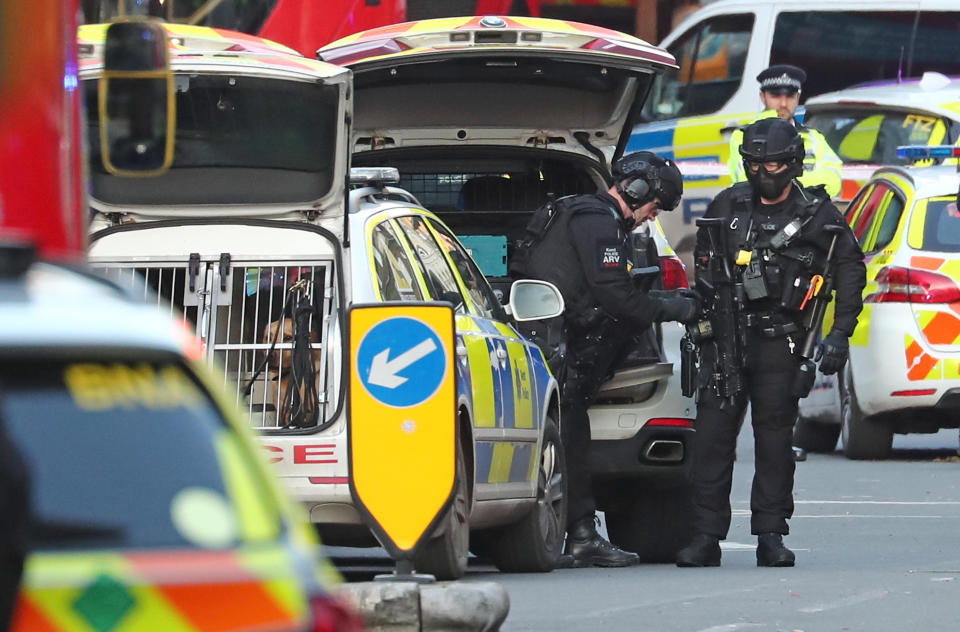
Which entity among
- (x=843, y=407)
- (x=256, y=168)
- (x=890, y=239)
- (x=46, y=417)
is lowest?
(x=843, y=407)

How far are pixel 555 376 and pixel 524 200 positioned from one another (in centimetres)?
153

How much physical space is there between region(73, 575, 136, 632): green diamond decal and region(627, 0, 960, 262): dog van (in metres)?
17.6

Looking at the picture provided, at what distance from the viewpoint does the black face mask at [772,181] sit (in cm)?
1052

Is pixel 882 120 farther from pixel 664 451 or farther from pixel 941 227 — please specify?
pixel 664 451

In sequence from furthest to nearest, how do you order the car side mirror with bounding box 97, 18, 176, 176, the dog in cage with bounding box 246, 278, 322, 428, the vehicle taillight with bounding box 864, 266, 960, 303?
the vehicle taillight with bounding box 864, 266, 960, 303 → the dog in cage with bounding box 246, 278, 322, 428 → the car side mirror with bounding box 97, 18, 176, 176

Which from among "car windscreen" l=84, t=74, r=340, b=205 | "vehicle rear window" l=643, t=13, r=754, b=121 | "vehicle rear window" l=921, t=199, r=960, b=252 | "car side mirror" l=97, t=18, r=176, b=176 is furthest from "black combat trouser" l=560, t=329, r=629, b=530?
"vehicle rear window" l=643, t=13, r=754, b=121

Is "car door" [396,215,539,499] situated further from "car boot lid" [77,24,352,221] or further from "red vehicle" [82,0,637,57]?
"red vehicle" [82,0,637,57]

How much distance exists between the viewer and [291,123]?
9.20m

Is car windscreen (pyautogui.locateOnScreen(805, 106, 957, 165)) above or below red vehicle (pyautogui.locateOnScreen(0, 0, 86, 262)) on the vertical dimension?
below

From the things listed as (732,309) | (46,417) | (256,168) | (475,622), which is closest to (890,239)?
(732,309)

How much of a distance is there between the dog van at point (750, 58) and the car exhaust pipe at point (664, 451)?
32.3ft

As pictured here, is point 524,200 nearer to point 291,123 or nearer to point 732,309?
point 732,309

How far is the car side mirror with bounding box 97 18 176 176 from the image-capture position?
7637mm

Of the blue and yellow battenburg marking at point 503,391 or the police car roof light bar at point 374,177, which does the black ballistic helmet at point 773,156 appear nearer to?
the blue and yellow battenburg marking at point 503,391
